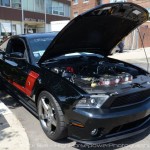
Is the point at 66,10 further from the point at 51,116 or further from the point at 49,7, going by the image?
the point at 51,116

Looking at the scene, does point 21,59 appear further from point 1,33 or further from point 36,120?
point 1,33

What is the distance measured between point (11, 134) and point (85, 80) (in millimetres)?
1445

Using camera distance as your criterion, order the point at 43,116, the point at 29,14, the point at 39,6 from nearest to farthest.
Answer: the point at 43,116
the point at 29,14
the point at 39,6

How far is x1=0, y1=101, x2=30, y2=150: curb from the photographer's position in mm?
3715

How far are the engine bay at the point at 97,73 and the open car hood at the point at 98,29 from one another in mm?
241

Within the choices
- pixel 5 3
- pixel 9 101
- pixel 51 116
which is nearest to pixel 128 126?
pixel 51 116

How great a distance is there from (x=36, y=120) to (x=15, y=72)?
3.43 ft

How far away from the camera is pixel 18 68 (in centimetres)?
489

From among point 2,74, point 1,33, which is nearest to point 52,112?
point 2,74

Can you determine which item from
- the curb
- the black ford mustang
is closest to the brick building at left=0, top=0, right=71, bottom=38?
the black ford mustang

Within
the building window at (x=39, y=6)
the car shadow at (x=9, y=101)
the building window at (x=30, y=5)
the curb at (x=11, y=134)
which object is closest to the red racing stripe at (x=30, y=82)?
the curb at (x=11, y=134)

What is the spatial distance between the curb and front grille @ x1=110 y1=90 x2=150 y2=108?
1.41m

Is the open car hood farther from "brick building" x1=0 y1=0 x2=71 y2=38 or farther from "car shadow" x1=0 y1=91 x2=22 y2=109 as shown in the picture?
"brick building" x1=0 y1=0 x2=71 y2=38

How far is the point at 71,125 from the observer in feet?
11.1
